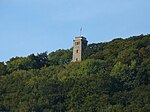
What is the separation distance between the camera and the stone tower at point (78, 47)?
3873 inches

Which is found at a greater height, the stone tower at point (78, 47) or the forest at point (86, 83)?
the stone tower at point (78, 47)

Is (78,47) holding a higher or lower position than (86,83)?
higher

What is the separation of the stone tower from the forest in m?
1.68

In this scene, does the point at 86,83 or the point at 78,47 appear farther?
the point at 78,47

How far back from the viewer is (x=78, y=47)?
3910 inches

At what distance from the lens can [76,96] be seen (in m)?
75.7

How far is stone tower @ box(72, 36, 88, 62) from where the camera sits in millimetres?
98375

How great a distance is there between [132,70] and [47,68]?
13.9 metres

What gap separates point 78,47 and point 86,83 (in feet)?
70.0

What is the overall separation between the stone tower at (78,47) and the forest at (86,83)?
1.68 m

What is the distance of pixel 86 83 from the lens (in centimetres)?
7856

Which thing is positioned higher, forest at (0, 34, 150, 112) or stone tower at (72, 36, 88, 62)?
stone tower at (72, 36, 88, 62)

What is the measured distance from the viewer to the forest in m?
73.3

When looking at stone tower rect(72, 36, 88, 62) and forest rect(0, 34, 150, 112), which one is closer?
forest rect(0, 34, 150, 112)
